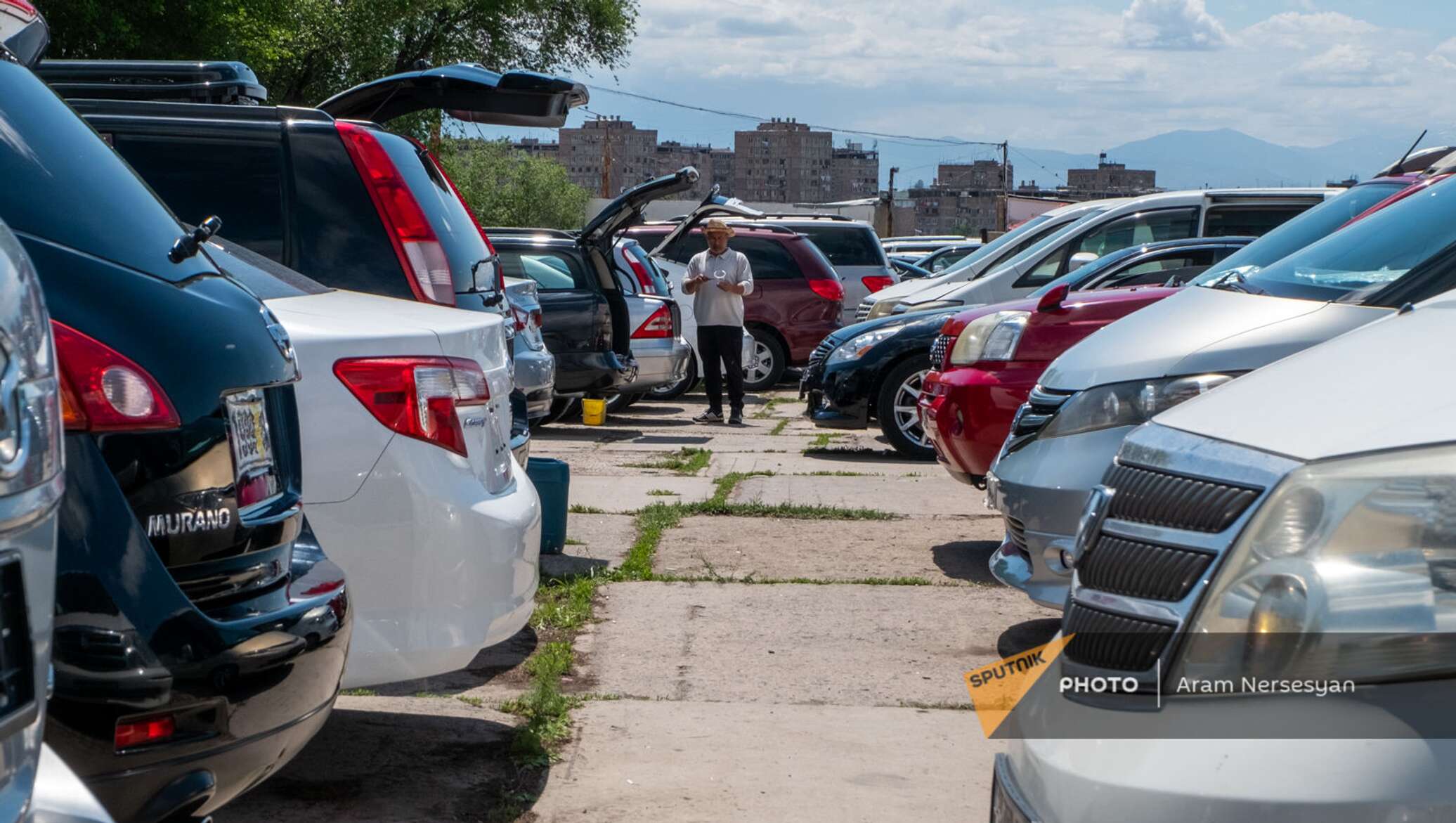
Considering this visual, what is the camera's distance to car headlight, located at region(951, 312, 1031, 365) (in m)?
7.61

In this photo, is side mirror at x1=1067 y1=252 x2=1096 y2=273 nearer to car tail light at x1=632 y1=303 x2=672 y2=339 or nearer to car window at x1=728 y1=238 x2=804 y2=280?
car tail light at x1=632 y1=303 x2=672 y2=339

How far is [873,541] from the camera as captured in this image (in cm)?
784

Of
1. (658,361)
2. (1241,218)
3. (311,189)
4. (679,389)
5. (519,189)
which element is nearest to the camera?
(311,189)

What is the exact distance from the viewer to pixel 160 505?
2660 millimetres

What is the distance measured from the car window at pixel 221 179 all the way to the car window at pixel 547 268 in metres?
7.56

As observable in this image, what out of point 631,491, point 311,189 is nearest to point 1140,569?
point 311,189

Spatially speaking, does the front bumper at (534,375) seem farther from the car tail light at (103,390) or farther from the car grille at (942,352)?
the car tail light at (103,390)

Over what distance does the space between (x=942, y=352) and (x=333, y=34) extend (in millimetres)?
23937

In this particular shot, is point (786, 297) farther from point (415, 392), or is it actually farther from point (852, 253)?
→ point (415, 392)

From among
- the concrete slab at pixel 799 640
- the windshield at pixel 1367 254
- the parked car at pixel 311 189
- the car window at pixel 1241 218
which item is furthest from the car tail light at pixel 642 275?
the windshield at pixel 1367 254

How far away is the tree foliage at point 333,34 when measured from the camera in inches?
851

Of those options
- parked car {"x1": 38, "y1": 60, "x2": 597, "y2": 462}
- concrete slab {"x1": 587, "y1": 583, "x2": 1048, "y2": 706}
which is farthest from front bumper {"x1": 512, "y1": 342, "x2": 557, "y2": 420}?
parked car {"x1": 38, "y1": 60, "x2": 597, "y2": 462}

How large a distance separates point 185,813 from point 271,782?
1.69 metres

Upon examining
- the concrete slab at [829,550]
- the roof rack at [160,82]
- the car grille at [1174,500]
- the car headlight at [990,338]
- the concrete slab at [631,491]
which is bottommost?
the concrete slab at [631,491]
